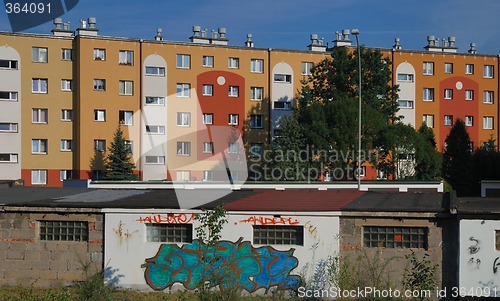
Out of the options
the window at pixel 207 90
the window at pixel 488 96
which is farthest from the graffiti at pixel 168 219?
the window at pixel 488 96

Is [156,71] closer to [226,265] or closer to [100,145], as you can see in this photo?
[100,145]

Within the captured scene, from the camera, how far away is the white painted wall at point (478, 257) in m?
19.9

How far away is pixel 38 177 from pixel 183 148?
1165 cm

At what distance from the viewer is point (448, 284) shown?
21.0 metres

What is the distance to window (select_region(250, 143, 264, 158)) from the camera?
60.0 m

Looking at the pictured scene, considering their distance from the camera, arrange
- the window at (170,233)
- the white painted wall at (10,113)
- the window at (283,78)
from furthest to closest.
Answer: the window at (283,78)
the white painted wall at (10,113)
the window at (170,233)

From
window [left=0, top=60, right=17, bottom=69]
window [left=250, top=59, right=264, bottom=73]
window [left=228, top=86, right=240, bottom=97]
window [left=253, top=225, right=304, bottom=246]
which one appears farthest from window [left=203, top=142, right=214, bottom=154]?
window [left=253, top=225, right=304, bottom=246]

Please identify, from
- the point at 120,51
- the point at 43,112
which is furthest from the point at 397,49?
the point at 43,112

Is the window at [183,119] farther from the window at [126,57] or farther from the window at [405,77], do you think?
the window at [405,77]

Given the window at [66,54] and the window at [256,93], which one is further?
the window at [256,93]

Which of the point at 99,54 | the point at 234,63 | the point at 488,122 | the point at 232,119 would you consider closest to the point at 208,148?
the point at 232,119

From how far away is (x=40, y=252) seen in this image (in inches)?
914

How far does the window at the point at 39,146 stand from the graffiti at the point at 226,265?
118 ft

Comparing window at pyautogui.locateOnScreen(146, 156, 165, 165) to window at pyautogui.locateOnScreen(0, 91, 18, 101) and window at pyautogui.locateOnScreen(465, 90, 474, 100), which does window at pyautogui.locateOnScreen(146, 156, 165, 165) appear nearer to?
window at pyautogui.locateOnScreen(0, 91, 18, 101)
